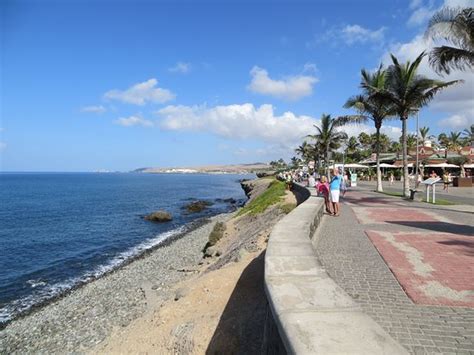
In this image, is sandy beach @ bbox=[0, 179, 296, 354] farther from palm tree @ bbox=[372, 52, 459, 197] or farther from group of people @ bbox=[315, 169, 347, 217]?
palm tree @ bbox=[372, 52, 459, 197]

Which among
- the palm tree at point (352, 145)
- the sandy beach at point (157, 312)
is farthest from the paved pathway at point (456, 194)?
the palm tree at point (352, 145)

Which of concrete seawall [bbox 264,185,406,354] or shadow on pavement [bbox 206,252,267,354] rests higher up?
concrete seawall [bbox 264,185,406,354]

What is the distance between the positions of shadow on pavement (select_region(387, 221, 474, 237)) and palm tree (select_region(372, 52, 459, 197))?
31.5 ft

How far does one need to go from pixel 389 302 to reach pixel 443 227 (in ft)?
22.7

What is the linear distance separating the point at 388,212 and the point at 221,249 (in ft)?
25.3

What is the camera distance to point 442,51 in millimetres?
13508

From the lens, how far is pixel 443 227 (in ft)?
34.3

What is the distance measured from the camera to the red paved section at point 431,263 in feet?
16.5

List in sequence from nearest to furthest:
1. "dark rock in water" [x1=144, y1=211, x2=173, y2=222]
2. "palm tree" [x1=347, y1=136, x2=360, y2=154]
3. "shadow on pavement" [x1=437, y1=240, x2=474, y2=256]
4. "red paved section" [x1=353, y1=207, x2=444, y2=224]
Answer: "shadow on pavement" [x1=437, y1=240, x2=474, y2=256] < "red paved section" [x1=353, y1=207, x2=444, y2=224] < "dark rock in water" [x1=144, y1=211, x2=173, y2=222] < "palm tree" [x1=347, y1=136, x2=360, y2=154]

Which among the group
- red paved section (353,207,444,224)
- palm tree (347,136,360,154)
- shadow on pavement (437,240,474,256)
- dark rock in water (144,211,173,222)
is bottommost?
dark rock in water (144,211,173,222)

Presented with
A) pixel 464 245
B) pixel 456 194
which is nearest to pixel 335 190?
pixel 464 245

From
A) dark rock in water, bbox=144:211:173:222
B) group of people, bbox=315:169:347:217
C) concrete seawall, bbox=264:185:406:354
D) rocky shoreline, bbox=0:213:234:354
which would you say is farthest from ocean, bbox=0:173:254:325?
concrete seawall, bbox=264:185:406:354

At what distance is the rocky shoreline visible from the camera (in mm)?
10125

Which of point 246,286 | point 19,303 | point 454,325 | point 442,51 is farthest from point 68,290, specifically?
point 442,51
